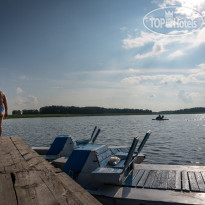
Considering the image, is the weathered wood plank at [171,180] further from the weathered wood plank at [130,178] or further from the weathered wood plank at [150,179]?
the weathered wood plank at [130,178]

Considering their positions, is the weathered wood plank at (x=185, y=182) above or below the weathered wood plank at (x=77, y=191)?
below

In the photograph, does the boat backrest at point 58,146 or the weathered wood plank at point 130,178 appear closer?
the weathered wood plank at point 130,178

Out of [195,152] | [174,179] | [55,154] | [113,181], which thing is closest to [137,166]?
[174,179]

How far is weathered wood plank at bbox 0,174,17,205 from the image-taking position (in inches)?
68.6

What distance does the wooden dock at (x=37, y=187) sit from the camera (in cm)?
172

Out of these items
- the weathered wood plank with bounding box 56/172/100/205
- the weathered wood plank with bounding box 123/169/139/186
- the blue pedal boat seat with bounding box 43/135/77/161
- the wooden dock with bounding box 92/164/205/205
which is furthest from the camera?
the blue pedal boat seat with bounding box 43/135/77/161

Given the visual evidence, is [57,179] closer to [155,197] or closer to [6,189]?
[6,189]

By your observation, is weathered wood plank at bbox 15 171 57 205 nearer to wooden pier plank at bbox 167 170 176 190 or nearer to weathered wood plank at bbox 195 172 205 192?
wooden pier plank at bbox 167 170 176 190

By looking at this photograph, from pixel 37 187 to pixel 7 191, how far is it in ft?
0.84

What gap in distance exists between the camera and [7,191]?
192cm

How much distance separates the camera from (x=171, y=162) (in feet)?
48.7

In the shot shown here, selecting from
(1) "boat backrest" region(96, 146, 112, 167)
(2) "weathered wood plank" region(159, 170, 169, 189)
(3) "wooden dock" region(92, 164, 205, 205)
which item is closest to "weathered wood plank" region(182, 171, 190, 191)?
(3) "wooden dock" region(92, 164, 205, 205)

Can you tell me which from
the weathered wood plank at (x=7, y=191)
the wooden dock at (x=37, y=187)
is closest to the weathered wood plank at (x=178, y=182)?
the wooden dock at (x=37, y=187)

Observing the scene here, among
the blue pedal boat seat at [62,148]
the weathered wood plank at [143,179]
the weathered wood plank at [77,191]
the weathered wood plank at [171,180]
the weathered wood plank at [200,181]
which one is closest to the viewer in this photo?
the weathered wood plank at [77,191]
